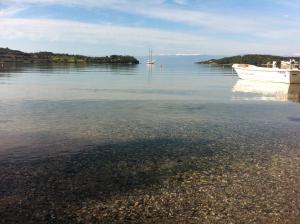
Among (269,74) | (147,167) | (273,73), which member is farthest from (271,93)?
(147,167)

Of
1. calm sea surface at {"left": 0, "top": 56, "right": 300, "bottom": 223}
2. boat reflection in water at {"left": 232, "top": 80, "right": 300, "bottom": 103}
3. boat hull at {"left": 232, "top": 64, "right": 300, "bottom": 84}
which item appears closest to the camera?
calm sea surface at {"left": 0, "top": 56, "right": 300, "bottom": 223}

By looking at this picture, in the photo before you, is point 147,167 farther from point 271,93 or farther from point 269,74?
point 269,74

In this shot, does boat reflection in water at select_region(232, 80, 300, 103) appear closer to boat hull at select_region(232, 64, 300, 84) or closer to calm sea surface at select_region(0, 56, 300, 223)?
boat hull at select_region(232, 64, 300, 84)

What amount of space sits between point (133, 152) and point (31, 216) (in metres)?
8.27

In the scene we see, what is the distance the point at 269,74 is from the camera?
7550cm

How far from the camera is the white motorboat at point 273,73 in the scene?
2751 inches

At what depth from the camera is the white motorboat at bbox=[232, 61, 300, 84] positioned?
69875mm

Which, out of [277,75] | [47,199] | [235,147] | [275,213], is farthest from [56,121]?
[277,75]

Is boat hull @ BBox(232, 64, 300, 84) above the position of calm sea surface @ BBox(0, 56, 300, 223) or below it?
above

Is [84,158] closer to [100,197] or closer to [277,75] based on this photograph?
[100,197]

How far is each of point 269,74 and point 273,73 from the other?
1199mm

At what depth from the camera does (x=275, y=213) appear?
12562mm

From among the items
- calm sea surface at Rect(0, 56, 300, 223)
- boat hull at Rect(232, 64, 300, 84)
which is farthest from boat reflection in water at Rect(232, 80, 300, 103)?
calm sea surface at Rect(0, 56, 300, 223)

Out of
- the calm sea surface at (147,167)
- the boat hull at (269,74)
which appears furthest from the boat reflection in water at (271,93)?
the calm sea surface at (147,167)
